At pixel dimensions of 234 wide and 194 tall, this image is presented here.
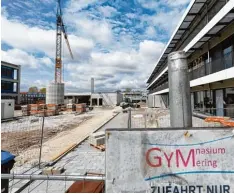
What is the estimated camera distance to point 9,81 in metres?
48.9

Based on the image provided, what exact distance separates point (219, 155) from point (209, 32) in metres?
14.8

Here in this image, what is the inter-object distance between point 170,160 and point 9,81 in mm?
56553

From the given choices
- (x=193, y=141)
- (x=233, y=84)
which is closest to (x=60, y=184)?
(x=193, y=141)

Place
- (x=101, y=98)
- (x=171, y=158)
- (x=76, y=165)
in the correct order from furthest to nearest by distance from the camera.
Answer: (x=101, y=98)
(x=76, y=165)
(x=171, y=158)

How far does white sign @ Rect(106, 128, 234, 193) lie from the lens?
7.70ft

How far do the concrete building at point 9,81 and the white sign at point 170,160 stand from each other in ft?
171

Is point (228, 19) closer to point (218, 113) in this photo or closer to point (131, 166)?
point (218, 113)

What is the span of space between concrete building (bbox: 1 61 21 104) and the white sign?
52.2 meters

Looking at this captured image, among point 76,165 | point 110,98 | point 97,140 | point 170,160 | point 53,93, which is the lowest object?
point 76,165

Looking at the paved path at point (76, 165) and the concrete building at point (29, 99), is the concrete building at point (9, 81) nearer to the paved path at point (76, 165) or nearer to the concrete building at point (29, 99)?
the concrete building at point (29, 99)

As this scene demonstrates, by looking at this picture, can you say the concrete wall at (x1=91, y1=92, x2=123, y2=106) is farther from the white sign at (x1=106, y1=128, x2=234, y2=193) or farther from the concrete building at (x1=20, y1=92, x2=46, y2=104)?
the white sign at (x1=106, y1=128, x2=234, y2=193)

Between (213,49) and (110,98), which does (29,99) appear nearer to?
(110,98)

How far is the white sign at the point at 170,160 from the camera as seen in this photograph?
235 centimetres

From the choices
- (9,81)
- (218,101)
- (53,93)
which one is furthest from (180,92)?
(9,81)
